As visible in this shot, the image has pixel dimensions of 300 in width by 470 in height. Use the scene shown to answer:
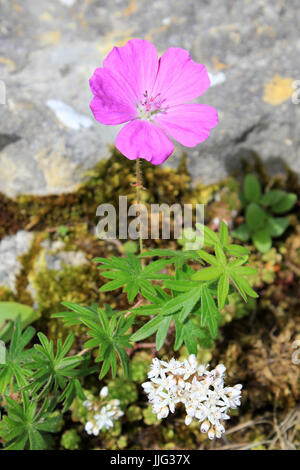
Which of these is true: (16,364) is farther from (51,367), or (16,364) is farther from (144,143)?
(144,143)

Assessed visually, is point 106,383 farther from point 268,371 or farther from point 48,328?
point 268,371

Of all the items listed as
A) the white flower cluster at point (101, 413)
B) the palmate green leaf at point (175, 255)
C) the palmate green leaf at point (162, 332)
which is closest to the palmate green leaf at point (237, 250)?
the palmate green leaf at point (175, 255)

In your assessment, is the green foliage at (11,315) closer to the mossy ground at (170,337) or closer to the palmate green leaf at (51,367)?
the mossy ground at (170,337)

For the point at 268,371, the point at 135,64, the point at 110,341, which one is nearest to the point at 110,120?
the point at 135,64

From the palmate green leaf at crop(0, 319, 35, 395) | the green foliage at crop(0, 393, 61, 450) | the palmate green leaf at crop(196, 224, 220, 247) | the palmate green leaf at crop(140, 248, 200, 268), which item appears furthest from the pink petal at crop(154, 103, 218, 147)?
the green foliage at crop(0, 393, 61, 450)

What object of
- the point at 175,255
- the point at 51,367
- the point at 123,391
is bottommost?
the point at 123,391

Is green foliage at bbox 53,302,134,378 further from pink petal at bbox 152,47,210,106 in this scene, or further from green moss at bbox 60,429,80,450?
pink petal at bbox 152,47,210,106

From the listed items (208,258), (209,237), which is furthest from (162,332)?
(209,237)
